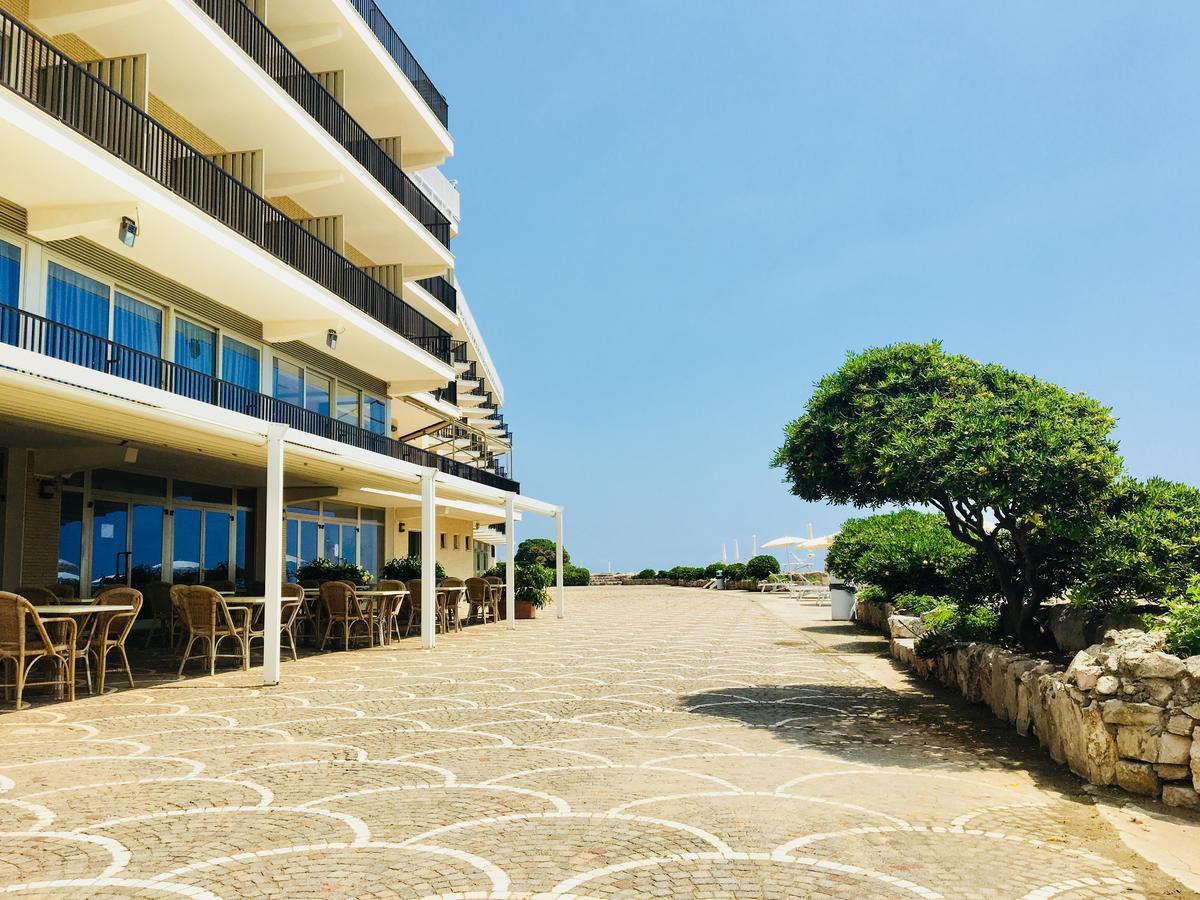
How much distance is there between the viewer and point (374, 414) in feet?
73.9

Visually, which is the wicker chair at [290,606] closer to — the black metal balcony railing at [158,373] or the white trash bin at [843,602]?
the black metal balcony railing at [158,373]

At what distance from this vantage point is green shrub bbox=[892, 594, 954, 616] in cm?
1436

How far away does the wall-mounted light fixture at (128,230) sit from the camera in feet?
37.7

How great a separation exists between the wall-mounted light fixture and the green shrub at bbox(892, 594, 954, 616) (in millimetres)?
12866

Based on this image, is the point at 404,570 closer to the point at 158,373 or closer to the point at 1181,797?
the point at 158,373

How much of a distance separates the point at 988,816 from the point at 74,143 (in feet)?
37.9

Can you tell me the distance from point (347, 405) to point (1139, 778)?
18610 mm

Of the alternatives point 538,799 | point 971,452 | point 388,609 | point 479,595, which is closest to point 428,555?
point 388,609

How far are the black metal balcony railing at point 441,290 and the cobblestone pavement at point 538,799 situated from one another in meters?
19.1

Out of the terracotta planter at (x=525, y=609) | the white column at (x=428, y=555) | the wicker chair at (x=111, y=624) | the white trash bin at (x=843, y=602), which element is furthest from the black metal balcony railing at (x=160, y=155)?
the white trash bin at (x=843, y=602)

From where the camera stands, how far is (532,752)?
20.1ft

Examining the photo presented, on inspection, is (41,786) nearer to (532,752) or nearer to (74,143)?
(532,752)

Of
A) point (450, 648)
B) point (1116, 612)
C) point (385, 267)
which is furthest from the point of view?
point (385, 267)

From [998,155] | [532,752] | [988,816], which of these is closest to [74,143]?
[532,752]
